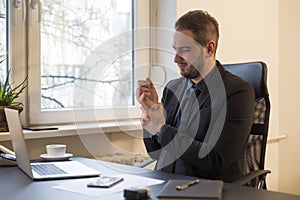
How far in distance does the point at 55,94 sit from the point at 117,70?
0.43 m

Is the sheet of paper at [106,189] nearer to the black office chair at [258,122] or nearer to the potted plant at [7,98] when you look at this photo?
the black office chair at [258,122]

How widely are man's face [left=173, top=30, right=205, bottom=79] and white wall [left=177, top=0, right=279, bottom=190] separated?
785mm

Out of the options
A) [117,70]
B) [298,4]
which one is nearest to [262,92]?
[117,70]

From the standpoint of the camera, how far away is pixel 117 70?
8.77 feet

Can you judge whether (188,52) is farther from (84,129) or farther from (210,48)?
(84,129)

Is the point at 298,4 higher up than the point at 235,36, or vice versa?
the point at 298,4

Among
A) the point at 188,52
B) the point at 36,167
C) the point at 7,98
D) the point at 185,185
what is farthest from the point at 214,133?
the point at 7,98

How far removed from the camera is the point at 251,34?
3.25 metres

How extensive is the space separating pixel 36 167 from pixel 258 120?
1.03 metres

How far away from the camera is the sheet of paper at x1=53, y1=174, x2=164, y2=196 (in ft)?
4.21

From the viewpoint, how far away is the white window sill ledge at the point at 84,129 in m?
2.10

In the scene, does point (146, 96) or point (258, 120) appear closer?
point (146, 96)

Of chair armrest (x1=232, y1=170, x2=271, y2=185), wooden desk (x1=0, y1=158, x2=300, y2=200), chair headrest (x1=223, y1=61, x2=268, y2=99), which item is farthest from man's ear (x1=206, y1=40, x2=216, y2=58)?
wooden desk (x1=0, y1=158, x2=300, y2=200)

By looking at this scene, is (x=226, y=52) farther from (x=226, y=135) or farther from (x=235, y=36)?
(x=226, y=135)
